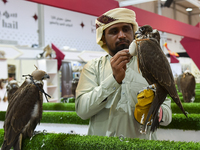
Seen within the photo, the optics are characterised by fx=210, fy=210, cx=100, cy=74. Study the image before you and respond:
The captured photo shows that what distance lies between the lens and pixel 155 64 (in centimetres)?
97

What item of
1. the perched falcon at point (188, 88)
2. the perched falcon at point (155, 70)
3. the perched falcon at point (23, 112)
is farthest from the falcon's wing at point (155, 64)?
the perched falcon at point (188, 88)

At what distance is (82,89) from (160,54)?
697 millimetres

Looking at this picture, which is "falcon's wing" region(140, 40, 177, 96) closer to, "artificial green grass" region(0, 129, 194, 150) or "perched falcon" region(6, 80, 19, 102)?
"artificial green grass" region(0, 129, 194, 150)

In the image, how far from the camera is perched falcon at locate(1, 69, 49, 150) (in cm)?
123

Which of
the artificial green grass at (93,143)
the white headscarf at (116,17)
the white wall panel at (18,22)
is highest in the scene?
the white wall panel at (18,22)

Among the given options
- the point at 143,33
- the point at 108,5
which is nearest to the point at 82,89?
the point at 143,33

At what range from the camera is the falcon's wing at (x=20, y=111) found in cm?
124

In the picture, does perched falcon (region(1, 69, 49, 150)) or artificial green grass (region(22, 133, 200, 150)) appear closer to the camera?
artificial green grass (region(22, 133, 200, 150))

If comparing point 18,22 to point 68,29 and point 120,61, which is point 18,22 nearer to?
point 68,29

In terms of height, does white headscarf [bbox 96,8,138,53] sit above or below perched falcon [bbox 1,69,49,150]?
above

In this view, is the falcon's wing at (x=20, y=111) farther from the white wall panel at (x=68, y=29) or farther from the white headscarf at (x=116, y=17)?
the white wall panel at (x=68, y=29)

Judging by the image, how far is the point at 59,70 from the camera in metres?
7.35

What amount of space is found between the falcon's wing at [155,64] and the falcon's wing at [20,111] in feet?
2.39

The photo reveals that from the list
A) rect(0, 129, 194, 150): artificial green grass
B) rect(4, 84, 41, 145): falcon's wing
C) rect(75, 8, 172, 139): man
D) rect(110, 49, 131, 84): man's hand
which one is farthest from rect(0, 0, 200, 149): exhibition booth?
rect(110, 49, 131, 84): man's hand
